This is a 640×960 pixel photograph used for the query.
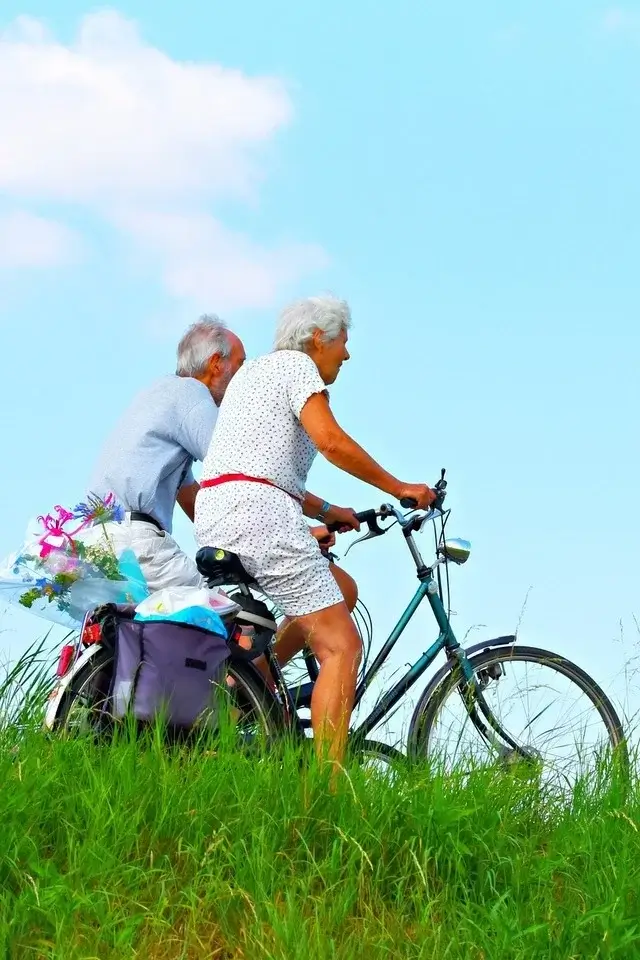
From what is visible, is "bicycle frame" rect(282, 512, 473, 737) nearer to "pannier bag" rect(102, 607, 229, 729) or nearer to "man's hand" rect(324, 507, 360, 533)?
"man's hand" rect(324, 507, 360, 533)

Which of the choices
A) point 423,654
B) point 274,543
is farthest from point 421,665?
point 274,543

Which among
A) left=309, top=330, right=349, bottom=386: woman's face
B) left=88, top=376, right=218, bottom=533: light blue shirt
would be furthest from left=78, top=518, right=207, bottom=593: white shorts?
left=309, top=330, right=349, bottom=386: woman's face

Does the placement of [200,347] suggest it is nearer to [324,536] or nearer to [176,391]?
[176,391]

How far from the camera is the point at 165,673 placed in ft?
17.6

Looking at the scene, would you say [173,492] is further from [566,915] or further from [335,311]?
[566,915]

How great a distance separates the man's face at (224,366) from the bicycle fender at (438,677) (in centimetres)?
176

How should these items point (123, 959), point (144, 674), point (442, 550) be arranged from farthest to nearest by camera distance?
point (442, 550) < point (144, 674) < point (123, 959)

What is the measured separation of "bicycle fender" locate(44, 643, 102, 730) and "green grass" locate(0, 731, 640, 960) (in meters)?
0.24

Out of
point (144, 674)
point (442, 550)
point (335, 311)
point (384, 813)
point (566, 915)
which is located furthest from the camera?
point (442, 550)

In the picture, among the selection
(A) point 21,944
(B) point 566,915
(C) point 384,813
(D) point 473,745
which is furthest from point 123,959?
(D) point 473,745

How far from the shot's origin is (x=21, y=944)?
4.10 m

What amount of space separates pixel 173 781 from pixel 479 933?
1220 mm

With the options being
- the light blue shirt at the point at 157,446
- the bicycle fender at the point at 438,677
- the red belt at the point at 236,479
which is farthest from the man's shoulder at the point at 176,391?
the bicycle fender at the point at 438,677

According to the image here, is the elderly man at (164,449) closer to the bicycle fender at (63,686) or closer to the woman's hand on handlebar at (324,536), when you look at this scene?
the woman's hand on handlebar at (324,536)
